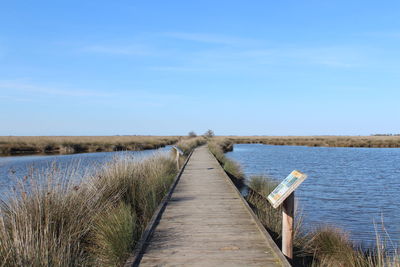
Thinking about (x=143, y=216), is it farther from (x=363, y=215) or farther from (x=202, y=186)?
(x=363, y=215)

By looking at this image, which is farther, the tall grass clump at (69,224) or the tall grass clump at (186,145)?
the tall grass clump at (186,145)

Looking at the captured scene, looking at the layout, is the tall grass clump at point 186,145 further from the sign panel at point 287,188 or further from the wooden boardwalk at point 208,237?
the sign panel at point 287,188

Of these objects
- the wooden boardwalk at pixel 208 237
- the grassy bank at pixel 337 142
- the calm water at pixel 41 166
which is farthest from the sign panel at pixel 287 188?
the grassy bank at pixel 337 142

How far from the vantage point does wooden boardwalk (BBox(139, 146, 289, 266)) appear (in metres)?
4.31

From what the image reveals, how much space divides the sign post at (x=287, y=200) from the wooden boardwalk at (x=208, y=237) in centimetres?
21

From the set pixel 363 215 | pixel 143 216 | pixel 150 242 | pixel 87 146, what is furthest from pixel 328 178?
pixel 87 146

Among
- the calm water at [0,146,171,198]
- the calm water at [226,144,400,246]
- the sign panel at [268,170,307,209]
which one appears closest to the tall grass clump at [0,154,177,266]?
the calm water at [0,146,171,198]

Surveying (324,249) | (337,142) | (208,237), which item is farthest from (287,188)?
(337,142)

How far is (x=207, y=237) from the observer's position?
527 cm

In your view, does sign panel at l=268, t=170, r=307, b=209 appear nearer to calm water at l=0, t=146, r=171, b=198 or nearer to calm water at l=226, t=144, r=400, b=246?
calm water at l=0, t=146, r=171, b=198

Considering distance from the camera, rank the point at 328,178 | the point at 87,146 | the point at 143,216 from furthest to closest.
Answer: the point at 87,146 → the point at 328,178 → the point at 143,216

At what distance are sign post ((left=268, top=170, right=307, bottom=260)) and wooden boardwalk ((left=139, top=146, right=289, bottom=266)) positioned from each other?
209 millimetres

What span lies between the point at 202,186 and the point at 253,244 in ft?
18.4

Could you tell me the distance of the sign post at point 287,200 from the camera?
4.21 meters
